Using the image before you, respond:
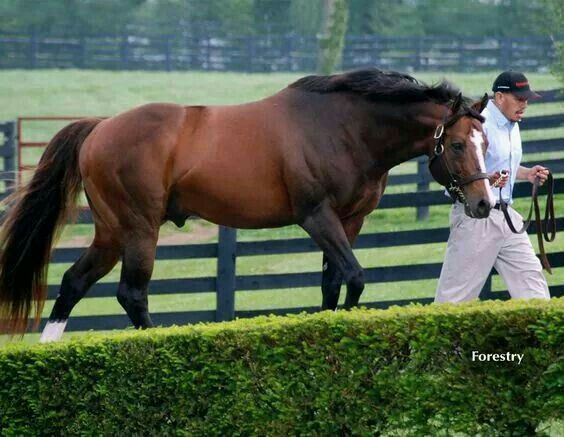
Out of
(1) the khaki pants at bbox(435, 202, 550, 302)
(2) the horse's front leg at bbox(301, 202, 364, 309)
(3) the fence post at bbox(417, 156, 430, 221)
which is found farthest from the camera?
(3) the fence post at bbox(417, 156, 430, 221)

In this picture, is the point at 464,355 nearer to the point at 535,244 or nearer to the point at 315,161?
the point at 315,161

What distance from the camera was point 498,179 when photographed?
7207 mm

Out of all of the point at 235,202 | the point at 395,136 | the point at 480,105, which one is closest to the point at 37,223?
the point at 235,202

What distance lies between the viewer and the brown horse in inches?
298

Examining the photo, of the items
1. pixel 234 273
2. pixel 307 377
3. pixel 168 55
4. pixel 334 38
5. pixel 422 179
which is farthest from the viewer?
pixel 168 55

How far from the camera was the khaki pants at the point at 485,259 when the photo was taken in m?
7.31

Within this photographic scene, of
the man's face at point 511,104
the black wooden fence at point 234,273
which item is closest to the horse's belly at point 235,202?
the man's face at point 511,104

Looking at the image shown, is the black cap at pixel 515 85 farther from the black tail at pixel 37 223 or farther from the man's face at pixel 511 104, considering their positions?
the black tail at pixel 37 223

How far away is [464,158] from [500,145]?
0.91 ft

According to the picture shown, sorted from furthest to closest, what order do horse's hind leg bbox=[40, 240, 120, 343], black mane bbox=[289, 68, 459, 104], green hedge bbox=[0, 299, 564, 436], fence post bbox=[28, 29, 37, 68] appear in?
fence post bbox=[28, 29, 37, 68] < horse's hind leg bbox=[40, 240, 120, 343] < black mane bbox=[289, 68, 459, 104] < green hedge bbox=[0, 299, 564, 436]

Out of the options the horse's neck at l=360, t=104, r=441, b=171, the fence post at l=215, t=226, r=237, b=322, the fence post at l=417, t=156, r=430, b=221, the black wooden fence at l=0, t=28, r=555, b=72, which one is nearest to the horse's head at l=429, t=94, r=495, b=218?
the horse's neck at l=360, t=104, r=441, b=171

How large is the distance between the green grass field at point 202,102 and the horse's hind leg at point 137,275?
381 cm

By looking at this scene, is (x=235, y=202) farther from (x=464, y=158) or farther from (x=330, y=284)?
(x=464, y=158)

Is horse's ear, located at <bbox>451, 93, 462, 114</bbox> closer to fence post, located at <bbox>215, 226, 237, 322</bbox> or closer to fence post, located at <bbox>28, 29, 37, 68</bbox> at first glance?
fence post, located at <bbox>215, 226, 237, 322</bbox>
